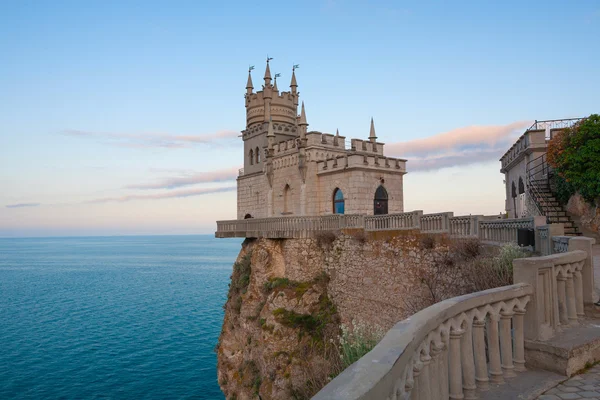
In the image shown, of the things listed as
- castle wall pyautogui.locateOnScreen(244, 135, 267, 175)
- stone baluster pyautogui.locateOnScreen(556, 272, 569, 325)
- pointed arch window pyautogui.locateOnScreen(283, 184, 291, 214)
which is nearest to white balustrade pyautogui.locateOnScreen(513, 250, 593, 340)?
stone baluster pyautogui.locateOnScreen(556, 272, 569, 325)

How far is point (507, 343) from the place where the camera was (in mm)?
4863

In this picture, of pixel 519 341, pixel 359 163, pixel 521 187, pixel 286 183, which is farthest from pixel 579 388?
pixel 286 183

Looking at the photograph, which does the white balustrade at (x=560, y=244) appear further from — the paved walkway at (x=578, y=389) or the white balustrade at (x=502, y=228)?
the paved walkway at (x=578, y=389)

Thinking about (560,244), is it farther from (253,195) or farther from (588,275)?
(253,195)

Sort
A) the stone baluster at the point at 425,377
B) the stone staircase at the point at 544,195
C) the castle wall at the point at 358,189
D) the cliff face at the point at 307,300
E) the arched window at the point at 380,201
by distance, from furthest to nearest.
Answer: the arched window at the point at 380,201
the castle wall at the point at 358,189
the cliff face at the point at 307,300
the stone staircase at the point at 544,195
the stone baluster at the point at 425,377

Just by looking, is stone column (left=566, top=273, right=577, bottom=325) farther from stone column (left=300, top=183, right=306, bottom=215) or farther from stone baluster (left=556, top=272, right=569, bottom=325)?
stone column (left=300, top=183, right=306, bottom=215)

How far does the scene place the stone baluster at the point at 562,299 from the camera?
18.7 ft

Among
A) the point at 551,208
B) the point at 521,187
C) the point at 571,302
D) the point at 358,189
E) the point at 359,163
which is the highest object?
the point at 359,163

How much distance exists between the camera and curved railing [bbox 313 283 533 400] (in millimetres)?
2643

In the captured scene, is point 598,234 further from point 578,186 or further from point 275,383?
point 275,383

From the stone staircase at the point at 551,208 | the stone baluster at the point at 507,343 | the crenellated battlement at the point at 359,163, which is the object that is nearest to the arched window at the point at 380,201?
the crenellated battlement at the point at 359,163

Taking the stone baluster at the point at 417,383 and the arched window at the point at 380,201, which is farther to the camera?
the arched window at the point at 380,201

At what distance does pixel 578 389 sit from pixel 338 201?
803 inches

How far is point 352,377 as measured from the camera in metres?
2.61
